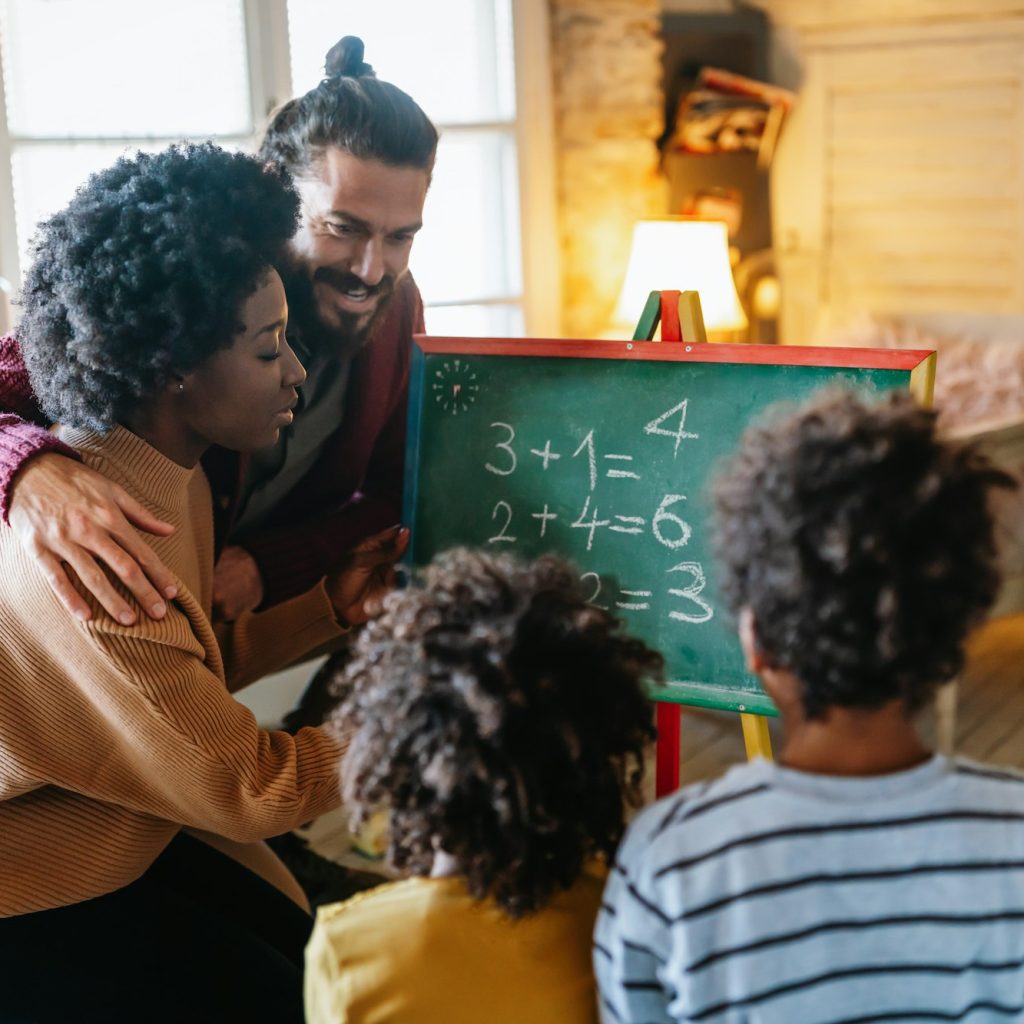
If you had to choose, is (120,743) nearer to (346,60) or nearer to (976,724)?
(346,60)

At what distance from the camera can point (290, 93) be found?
11.0 feet

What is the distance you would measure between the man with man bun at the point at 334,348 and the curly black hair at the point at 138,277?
11cm

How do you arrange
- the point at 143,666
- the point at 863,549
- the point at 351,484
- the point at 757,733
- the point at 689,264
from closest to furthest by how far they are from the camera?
the point at 863,549 < the point at 143,666 < the point at 757,733 < the point at 351,484 < the point at 689,264

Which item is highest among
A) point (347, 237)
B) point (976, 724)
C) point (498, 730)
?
point (347, 237)

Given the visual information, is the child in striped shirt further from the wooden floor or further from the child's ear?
the wooden floor

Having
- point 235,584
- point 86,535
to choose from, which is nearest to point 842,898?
point 86,535

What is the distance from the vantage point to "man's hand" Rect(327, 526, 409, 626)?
1918 millimetres

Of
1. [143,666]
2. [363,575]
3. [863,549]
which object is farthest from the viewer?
[363,575]

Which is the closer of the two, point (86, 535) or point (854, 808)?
point (854, 808)

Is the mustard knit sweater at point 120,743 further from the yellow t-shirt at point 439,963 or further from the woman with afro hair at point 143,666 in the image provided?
the yellow t-shirt at point 439,963

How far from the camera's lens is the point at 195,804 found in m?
1.43

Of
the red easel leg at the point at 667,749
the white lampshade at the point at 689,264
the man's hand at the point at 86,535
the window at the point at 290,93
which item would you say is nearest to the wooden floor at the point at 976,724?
the white lampshade at the point at 689,264

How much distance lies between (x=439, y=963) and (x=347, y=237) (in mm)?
1176

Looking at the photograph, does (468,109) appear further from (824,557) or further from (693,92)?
(824,557)
